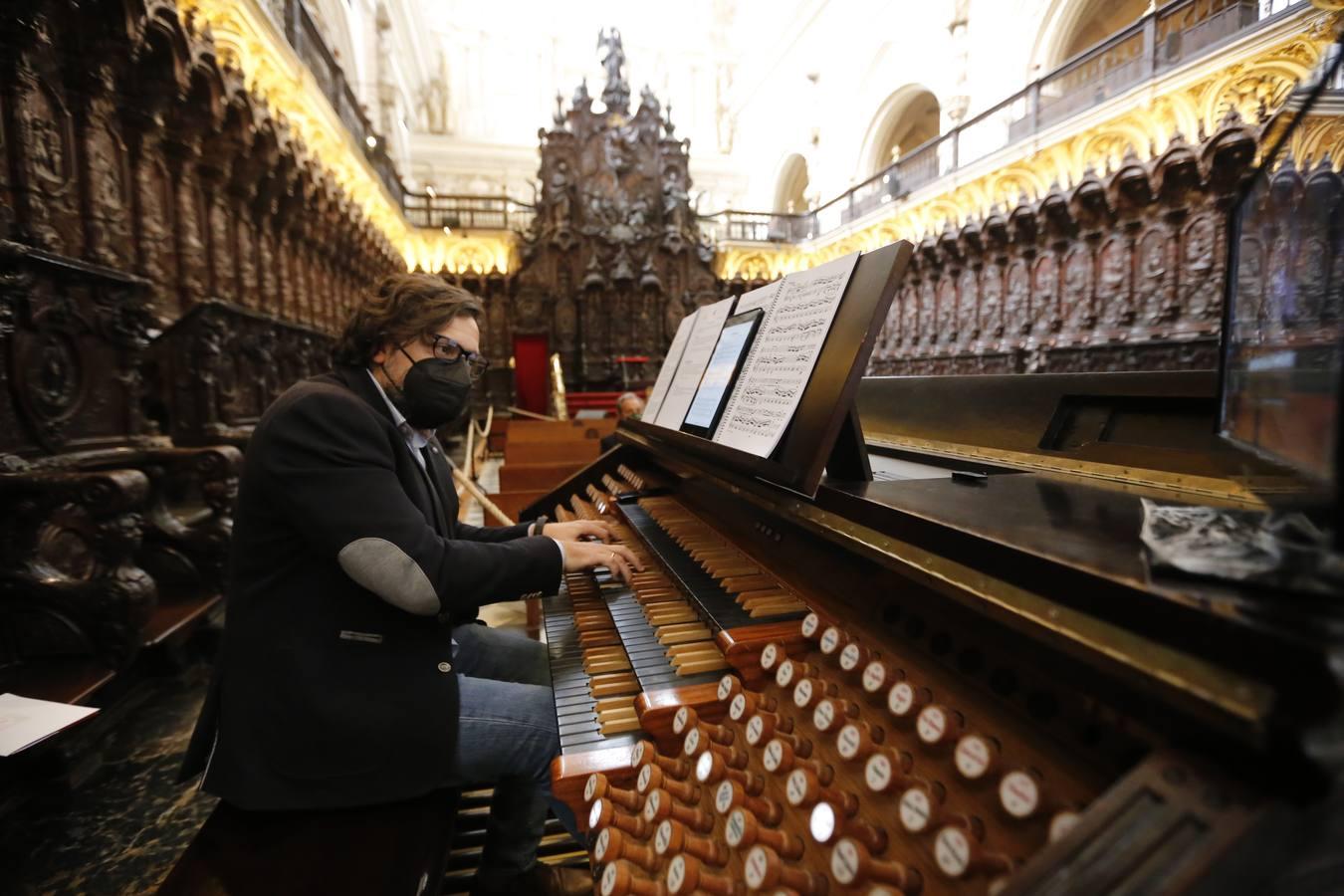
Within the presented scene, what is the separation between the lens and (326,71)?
8.97 meters

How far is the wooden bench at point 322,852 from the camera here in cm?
111

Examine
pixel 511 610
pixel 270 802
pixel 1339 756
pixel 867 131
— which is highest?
pixel 867 131

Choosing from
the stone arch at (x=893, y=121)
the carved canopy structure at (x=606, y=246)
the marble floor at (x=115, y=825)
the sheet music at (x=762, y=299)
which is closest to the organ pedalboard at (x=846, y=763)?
the sheet music at (x=762, y=299)

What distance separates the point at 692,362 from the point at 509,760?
1.44 meters

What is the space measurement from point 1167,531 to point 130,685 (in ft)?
12.0

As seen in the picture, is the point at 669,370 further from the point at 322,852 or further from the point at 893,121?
the point at 893,121

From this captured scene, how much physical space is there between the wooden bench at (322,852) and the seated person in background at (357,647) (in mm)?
39

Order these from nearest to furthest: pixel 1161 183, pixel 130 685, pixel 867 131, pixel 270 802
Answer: pixel 270 802 < pixel 130 685 < pixel 1161 183 < pixel 867 131

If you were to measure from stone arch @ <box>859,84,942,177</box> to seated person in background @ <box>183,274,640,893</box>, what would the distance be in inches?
631

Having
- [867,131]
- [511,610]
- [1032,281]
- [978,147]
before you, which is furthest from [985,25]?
[511,610]

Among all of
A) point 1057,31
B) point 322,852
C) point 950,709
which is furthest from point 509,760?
point 1057,31

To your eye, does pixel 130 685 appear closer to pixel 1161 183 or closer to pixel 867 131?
pixel 1161 183

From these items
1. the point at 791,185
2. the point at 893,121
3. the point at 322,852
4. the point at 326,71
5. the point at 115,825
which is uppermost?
the point at 791,185

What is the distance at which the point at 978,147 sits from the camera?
11.9m
